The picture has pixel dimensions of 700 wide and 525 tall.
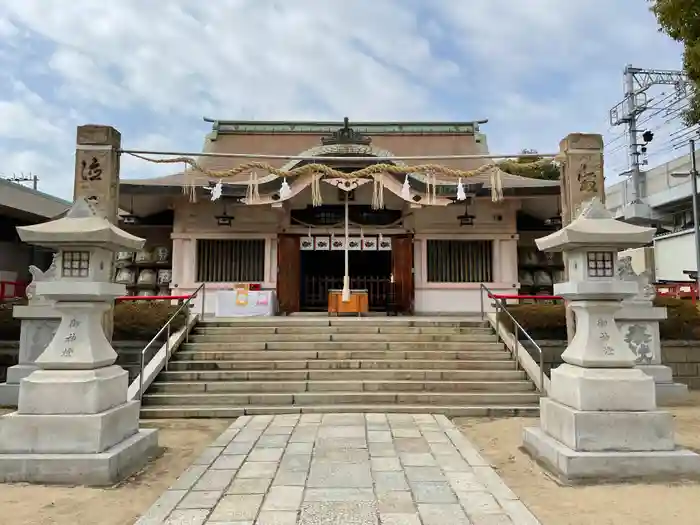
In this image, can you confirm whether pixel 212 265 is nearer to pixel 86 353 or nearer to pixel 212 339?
pixel 212 339

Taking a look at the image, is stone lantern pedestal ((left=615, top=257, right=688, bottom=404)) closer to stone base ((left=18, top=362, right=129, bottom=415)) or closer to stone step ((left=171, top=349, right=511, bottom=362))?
stone step ((left=171, top=349, right=511, bottom=362))

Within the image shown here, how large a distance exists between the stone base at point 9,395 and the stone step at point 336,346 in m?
2.74

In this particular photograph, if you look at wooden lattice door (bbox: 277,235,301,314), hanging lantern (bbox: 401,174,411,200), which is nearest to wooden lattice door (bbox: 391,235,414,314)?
hanging lantern (bbox: 401,174,411,200)

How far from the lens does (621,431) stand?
469cm

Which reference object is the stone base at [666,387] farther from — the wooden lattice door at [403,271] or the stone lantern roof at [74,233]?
the stone lantern roof at [74,233]

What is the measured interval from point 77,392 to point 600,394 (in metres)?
5.16

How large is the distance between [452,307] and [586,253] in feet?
29.1

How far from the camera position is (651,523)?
367 cm

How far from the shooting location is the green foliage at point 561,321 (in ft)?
31.6

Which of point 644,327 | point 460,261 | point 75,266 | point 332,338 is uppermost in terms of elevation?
point 460,261

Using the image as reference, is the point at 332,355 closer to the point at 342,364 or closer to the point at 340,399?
the point at 342,364

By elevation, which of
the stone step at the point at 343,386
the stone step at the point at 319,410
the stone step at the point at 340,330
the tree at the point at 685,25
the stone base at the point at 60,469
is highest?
the tree at the point at 685,25

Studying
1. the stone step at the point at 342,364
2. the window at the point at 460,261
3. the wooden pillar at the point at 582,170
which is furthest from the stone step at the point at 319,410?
the window at the point at 460,261

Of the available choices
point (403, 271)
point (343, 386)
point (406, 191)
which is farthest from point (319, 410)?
point (403, 271)
